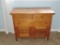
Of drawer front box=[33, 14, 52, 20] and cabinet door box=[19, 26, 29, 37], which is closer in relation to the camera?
drawer front box=[33, 14, 52, 20]

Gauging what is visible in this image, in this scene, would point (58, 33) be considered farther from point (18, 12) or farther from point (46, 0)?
point (18, 12)

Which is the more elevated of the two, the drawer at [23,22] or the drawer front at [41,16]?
the drawer front at [41,16]

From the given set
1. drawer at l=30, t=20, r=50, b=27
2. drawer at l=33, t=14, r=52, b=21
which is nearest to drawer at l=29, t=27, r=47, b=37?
drawer at l=30, t=20, r=50, b=27

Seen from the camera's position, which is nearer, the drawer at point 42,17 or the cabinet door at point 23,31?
the drawer at point 42,17

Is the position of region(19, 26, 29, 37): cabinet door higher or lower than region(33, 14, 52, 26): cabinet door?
lower

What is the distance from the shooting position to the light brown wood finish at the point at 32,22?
73.6 inches

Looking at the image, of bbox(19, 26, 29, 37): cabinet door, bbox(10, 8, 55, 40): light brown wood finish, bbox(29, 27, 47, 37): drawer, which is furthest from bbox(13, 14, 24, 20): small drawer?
bbox(29, 27, 47, 37): drawer

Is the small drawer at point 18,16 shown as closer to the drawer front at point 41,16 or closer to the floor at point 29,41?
the drawer front at point 41,16

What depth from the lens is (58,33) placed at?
8.15 ft

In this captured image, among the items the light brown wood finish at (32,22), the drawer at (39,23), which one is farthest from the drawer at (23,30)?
the drawer at (39,23)

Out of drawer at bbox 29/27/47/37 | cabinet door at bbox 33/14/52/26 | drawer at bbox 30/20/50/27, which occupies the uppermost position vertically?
cabinet door at bbox 33/14/52/26

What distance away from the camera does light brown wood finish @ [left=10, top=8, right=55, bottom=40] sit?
6.14ft

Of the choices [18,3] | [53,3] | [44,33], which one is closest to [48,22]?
[44,33]

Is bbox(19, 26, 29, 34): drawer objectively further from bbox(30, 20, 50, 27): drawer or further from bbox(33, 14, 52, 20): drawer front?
bbox(33, 14, 52, 20): drawer front
